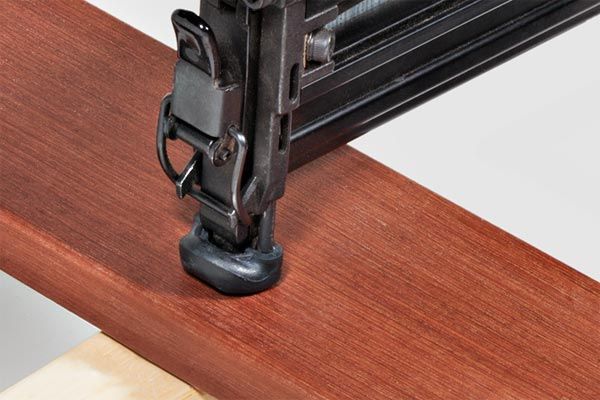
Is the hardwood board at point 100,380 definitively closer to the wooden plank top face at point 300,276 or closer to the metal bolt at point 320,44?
the wooden plank top face at point 300,276

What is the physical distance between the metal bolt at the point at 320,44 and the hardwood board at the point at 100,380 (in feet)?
1.48

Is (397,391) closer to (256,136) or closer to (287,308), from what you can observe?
(287,308)

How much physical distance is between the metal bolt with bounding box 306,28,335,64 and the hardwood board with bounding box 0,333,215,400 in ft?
1.48

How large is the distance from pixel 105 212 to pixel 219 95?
0.34 metres

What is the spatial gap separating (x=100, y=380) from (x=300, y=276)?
270 mm

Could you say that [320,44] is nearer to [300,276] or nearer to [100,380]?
[300,276]

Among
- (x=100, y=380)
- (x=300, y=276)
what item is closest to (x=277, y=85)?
(x=300, y=276)

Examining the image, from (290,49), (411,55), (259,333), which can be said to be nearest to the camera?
(290,49)

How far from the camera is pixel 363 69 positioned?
8.18 ft

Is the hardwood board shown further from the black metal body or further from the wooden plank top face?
the black metal body

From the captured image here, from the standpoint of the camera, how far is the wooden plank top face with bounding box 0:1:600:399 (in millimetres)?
2398

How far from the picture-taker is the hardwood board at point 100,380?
2.43m

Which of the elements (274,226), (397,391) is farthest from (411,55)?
(397,391)

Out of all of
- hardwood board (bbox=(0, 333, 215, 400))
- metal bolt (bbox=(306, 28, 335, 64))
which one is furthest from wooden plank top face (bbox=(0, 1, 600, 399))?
metal bolt (bbox=(306, 28, 335, 64))
